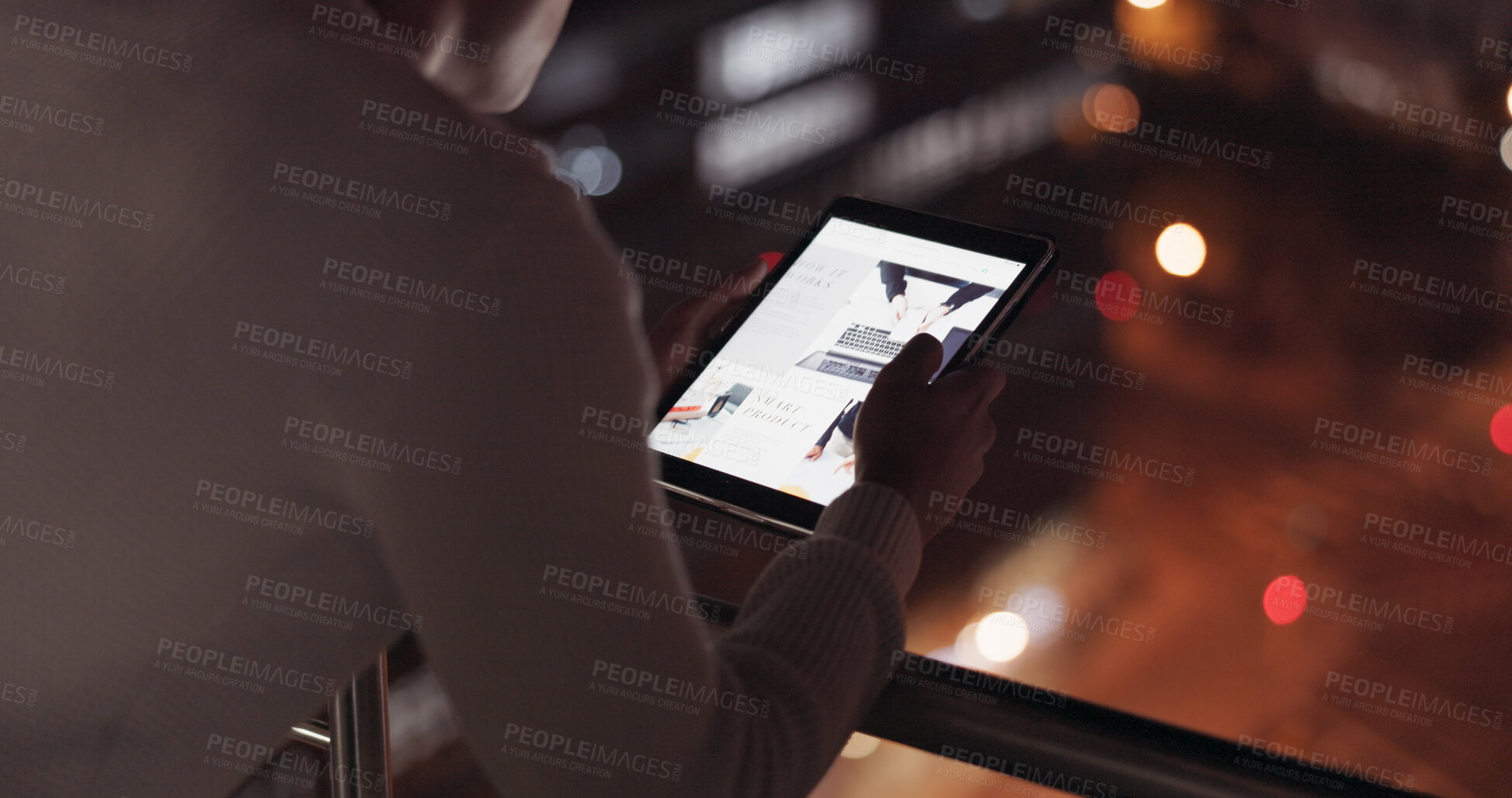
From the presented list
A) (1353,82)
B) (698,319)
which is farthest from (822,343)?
(1353,82)

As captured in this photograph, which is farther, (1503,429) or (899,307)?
(1503,429)

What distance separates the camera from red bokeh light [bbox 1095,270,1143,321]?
4.74 ft

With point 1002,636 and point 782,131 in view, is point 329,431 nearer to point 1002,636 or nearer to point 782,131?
point 1002,636

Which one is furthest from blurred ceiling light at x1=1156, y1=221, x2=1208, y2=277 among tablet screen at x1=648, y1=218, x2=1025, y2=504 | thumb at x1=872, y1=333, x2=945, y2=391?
thumb at x1=872, y1=333, x2=945, y2=391

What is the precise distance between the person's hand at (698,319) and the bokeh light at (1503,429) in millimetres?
1006

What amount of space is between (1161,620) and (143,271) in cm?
80

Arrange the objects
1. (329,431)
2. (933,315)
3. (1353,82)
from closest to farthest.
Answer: (329,431)
(933,315)
(1353,82)

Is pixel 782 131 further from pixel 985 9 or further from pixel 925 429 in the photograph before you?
pixel 925 429

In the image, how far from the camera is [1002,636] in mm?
849

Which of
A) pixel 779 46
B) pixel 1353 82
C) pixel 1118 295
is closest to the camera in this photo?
pixel 1118 295

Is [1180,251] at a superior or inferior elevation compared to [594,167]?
inferior

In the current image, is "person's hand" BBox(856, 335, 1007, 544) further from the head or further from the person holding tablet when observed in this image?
the head

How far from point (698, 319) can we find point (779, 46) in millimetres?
2230

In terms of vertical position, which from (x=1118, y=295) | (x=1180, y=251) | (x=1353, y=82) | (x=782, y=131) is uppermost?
(x=782, y=131)
